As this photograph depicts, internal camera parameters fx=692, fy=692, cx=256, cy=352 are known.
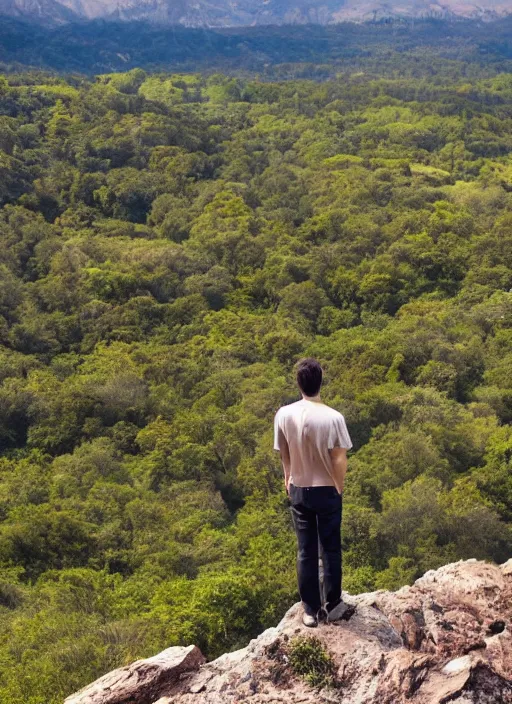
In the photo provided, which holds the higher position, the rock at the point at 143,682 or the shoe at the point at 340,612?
the shoe at the point at 340,612

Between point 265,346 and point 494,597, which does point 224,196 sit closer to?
point 265,346

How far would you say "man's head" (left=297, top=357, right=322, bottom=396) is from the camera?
6.38 metres

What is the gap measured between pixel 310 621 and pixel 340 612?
0.35 metres

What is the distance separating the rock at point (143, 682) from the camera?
6766 millimetres

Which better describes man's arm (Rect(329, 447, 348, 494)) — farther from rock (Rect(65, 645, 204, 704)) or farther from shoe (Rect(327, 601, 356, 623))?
rock (Rect(65, 645, 204, 704))

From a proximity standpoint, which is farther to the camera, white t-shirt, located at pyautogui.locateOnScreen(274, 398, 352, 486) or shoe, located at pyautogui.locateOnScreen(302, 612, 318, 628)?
shoe, located at pyautogui.locateOnScreen(302, 612, 318, 628)

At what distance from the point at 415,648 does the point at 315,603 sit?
1034 mm

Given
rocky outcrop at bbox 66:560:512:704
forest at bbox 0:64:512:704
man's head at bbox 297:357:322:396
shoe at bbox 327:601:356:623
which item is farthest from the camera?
forest at bbox 0:64:512:704

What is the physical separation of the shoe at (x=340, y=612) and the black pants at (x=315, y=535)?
173mm

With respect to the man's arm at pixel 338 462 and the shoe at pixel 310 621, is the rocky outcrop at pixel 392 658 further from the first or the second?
the man's arm at pixel 338 462

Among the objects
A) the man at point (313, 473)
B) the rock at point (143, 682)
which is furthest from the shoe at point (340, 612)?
the rock at point (143, 682)

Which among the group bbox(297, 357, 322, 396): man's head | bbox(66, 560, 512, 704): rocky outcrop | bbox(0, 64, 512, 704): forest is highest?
bbox(297, 357, 322, 396): man's head

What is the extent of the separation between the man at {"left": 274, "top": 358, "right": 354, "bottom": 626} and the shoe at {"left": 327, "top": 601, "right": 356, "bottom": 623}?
16 cm

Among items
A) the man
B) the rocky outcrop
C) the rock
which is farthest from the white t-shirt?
the rock
